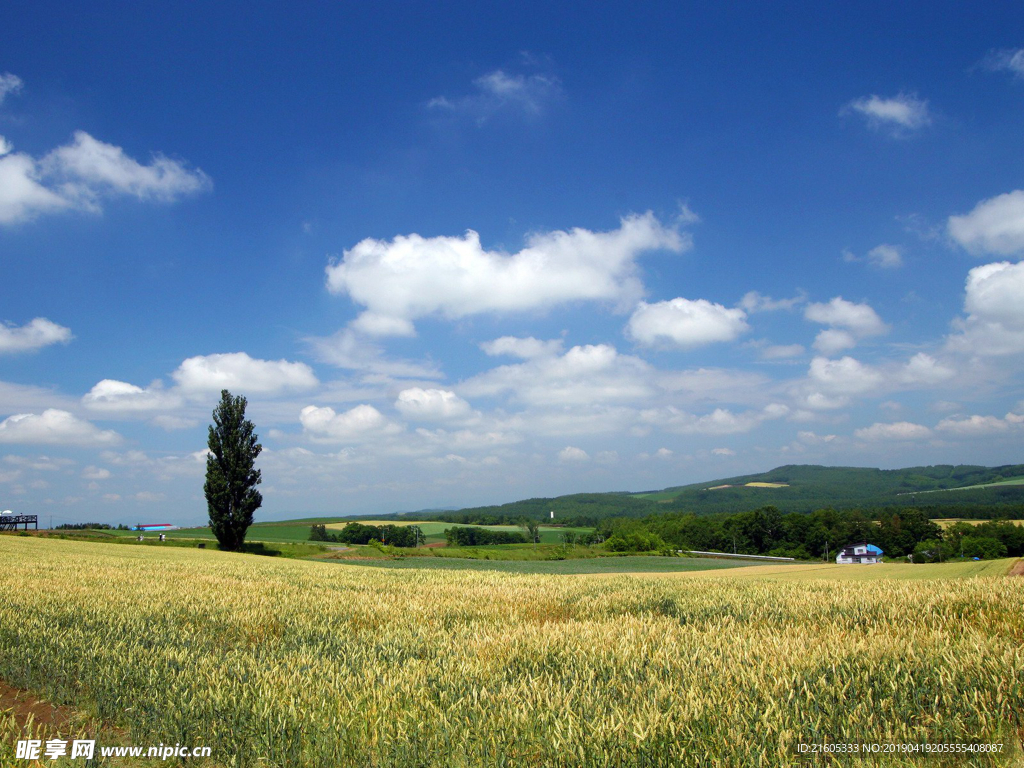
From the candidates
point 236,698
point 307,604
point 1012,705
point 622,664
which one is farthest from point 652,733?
point 307,604

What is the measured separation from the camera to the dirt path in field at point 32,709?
5.01 metres

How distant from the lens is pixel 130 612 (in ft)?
28.6

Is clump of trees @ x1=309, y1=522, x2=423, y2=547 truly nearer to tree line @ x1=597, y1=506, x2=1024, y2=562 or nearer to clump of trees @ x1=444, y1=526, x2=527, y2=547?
clump of trees @ x1=444, y1=526, x2=527, y2=547

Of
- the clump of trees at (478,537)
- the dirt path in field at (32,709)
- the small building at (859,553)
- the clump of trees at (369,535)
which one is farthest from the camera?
the clump of trees at (478,537)

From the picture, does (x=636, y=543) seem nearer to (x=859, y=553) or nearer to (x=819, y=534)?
(x=859, y=553)

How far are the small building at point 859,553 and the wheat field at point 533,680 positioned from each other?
119 meters

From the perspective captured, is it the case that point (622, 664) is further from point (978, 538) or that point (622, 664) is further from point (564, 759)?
point (978, 538)

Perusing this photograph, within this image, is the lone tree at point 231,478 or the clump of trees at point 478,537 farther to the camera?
the clump of trees at point 478,537

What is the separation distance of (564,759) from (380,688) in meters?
1.88

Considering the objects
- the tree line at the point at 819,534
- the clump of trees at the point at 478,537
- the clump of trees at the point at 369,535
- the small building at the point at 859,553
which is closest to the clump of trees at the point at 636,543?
Answer: the tree line at the point at 819,534

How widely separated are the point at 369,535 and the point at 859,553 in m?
92.6

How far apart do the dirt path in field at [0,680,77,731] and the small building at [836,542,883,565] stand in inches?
4951

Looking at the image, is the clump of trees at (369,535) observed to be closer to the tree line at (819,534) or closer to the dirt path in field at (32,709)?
the tree line at (819,534)

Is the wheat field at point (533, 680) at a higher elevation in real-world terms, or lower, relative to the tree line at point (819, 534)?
higher
